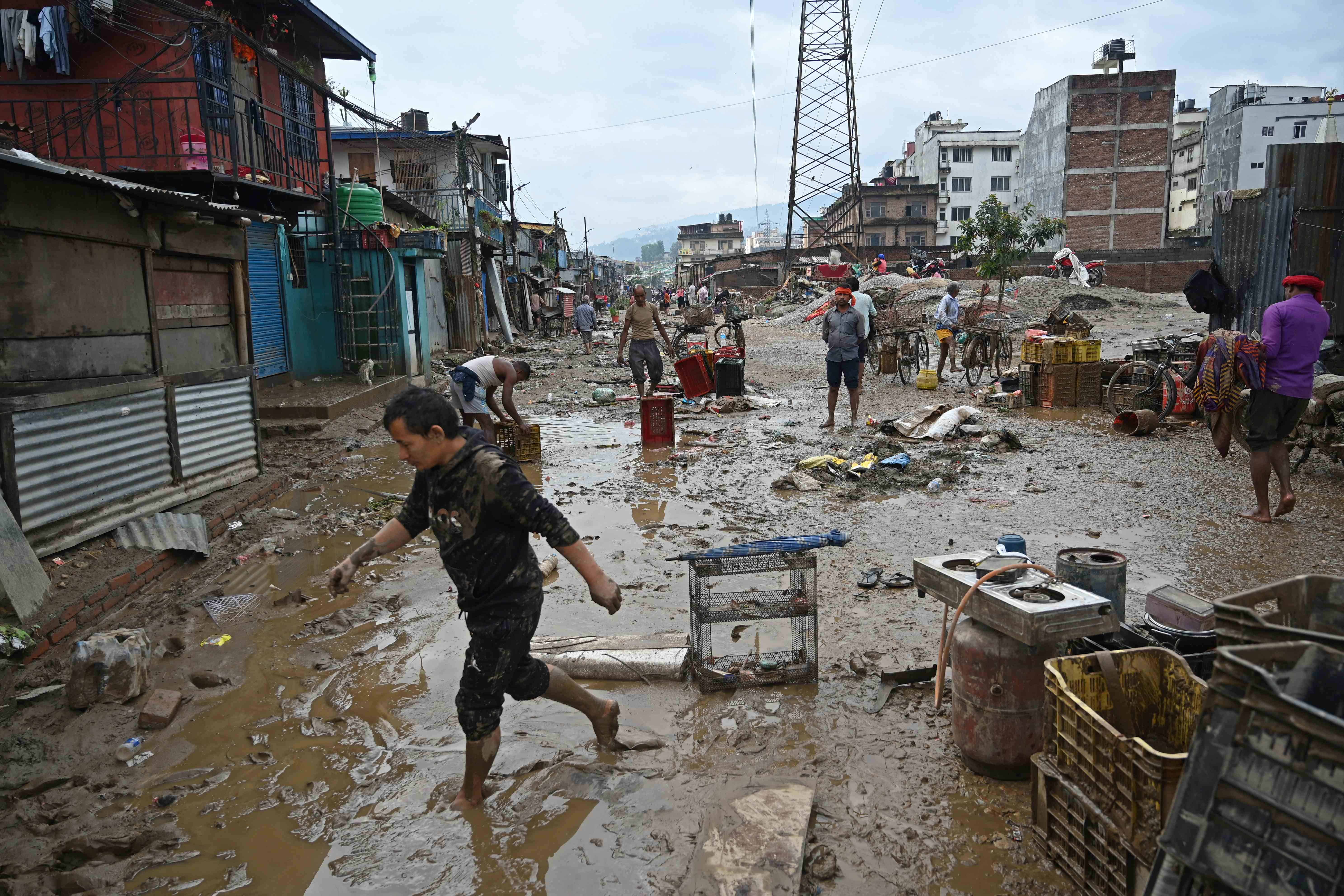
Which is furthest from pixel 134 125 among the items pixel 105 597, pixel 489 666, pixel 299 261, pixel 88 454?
pixel 489 666

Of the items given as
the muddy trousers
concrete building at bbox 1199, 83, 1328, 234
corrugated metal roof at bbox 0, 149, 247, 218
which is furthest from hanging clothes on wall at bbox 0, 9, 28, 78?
concrete building at bbox 1199, 83, 1328, 234

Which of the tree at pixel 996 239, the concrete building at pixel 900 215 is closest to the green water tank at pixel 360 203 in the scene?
the tree at pixel 996 239

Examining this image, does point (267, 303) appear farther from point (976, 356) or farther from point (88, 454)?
point (976, 356)

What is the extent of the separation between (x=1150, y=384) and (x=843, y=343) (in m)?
4.15

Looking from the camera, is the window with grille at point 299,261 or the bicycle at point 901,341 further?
the bicycle at point 901,341

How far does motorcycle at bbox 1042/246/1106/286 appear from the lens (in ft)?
107

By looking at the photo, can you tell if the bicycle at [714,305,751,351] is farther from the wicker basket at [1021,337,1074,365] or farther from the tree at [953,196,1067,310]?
the tree at [953,196,1067,310]

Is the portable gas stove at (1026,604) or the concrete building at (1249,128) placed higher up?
the concrete building at (1249,128)

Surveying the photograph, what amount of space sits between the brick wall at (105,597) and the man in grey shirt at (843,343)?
7096 mm

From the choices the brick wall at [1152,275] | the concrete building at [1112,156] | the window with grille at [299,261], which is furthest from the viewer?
the concrete building at [1112,156]

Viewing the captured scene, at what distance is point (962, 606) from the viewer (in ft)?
10.5

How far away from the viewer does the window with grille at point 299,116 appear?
46.4ft

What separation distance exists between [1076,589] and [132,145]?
1338 cm

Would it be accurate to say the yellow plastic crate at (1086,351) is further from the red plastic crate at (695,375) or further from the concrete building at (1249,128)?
the concrete building at (1249,128)
